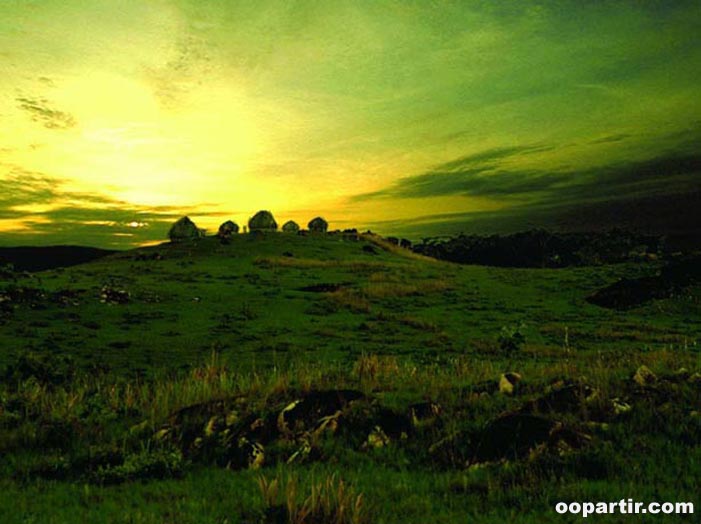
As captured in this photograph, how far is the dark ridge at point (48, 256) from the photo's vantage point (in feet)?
451

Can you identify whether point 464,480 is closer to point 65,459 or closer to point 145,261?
point 65,459

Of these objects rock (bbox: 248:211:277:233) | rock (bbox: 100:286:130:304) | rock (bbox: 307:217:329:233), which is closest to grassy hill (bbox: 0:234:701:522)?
rock (bbox: 100:286:130:304)

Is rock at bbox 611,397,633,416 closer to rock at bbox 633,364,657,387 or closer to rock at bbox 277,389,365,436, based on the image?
rock at bbox 633,364,657,387

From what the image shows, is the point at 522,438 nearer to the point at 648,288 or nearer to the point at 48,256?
the point at 648,288

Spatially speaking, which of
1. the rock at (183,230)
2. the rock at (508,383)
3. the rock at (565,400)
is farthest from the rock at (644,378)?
the rock at (183,230)

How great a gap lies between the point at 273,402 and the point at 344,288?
34.2 metres

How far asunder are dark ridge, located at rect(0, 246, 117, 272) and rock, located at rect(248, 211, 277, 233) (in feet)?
165

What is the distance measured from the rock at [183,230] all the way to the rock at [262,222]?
12641 millimetres

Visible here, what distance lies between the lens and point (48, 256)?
479ft

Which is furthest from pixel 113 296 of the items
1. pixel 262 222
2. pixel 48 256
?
pixel 48 256

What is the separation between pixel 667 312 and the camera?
37.4 metres

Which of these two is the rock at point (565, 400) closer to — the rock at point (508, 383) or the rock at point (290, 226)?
the rock at point (508, 383)

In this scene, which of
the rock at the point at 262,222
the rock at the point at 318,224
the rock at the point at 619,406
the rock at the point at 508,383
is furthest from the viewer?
the rock at the point at 318,224

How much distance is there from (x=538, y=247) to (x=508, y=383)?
15196 centimetres
